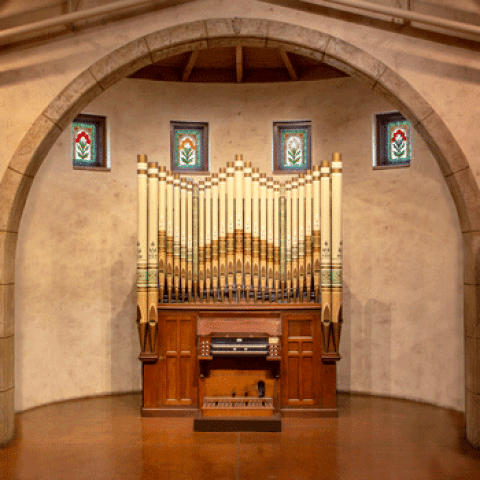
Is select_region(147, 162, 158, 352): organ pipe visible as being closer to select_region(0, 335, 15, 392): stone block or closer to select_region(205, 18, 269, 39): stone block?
select_region(0, 335, 15, 392): stone block

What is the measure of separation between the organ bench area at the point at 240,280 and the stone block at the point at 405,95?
1.18 m

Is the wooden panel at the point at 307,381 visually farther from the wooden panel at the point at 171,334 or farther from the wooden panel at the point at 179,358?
the wooden panel at the point at 171,334

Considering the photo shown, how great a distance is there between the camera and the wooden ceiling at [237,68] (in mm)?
8156

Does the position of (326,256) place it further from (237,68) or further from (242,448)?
(237,68)

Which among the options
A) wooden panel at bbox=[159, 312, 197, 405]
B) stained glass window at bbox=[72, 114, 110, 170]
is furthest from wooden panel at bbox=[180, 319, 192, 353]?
stained glass window at bbox=[72, 114, 110, 170]

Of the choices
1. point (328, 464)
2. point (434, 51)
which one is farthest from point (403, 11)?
point (328, 464)

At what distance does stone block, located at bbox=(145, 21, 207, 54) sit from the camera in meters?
5.99

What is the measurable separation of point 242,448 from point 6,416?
235 cm

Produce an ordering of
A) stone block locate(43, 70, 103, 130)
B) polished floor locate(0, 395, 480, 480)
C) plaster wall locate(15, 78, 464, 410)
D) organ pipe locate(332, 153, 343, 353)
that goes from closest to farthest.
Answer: polished floor locate(0, 395, 480, 480), stone block locate(43, 70, 103, 130), organ pipe locate(332, 153, 343, 353), plaster wall locate(15, 78, 464, 410)

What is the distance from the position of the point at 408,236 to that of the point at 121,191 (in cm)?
391

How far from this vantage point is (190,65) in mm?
8109

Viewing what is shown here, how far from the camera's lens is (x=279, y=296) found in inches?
280

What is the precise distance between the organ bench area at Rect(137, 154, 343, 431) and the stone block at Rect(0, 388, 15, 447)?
4.98 feet

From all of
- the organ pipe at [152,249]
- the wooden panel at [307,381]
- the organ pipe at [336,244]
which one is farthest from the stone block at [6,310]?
the organ pipe at [336,244]
